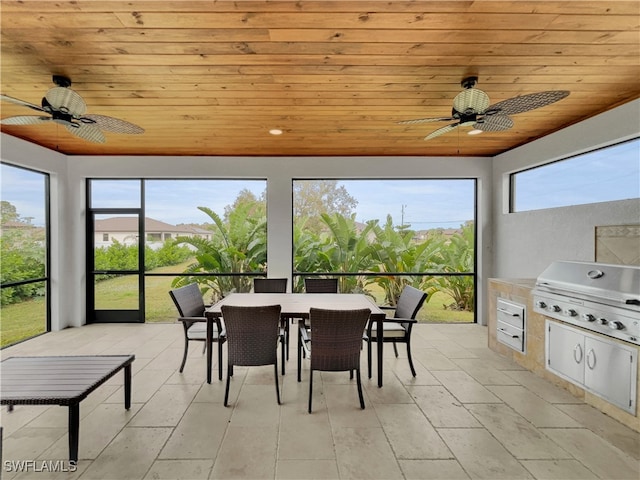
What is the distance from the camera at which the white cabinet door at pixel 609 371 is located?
2.34 meters

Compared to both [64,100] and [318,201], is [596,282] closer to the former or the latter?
[318,201]

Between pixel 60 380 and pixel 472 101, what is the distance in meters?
3.78

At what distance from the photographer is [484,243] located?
5234 millimetres

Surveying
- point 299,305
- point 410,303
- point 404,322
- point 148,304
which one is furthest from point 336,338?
point 148,304

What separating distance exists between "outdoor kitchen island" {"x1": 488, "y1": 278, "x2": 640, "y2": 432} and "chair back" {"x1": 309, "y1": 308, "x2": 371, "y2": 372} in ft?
6.37

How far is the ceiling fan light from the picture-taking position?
264cm

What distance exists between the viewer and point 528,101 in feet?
7.83

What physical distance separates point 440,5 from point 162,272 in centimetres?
515

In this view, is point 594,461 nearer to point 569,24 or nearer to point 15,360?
point 569,24

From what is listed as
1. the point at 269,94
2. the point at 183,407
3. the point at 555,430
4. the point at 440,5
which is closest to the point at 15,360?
the point at 183,407

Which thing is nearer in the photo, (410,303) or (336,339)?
(336,339)

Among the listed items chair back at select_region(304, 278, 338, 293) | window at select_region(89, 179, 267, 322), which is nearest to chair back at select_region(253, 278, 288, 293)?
chair back at select_region(304, 278, 338, 293)

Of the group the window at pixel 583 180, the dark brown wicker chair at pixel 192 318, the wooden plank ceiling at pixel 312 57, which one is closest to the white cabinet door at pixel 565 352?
the window at pixel 583 180

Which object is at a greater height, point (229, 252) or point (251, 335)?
point (229, 252)
